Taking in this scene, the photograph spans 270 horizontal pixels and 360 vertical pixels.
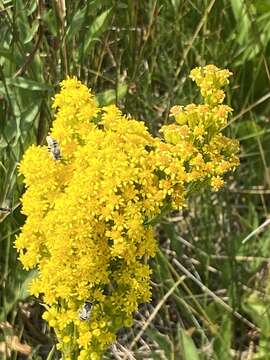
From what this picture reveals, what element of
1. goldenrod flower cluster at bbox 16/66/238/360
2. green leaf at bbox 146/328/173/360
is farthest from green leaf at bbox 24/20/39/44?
green leaf at bbox 146/328/173/360

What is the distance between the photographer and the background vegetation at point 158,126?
1866 mm

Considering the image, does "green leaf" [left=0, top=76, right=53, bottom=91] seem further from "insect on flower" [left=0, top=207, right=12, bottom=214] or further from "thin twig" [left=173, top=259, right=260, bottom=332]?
"thin twig" [left=173, top=259, right=260, bottom=332]

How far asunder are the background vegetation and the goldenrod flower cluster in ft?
1.69

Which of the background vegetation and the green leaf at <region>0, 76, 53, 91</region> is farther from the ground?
the green leaf at <region>0, 76, 53, 91</region>

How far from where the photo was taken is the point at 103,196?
118 centimetres

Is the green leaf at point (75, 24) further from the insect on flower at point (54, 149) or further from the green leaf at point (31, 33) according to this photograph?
the insect on flower at point (54, 149)

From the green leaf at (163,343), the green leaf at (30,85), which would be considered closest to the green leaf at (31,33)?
the green leaf at (30,85)

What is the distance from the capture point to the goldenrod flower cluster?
1.19m

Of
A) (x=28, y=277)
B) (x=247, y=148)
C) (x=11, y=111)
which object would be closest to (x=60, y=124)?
(x=11, y=111)

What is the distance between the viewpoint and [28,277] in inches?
75.4

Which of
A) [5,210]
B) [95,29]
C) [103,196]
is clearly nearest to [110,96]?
[95,29]

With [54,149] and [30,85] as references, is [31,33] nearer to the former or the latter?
[30,85]

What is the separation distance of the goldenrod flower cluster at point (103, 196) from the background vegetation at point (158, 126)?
20.3 inches

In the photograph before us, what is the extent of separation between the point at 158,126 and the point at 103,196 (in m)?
1.16
